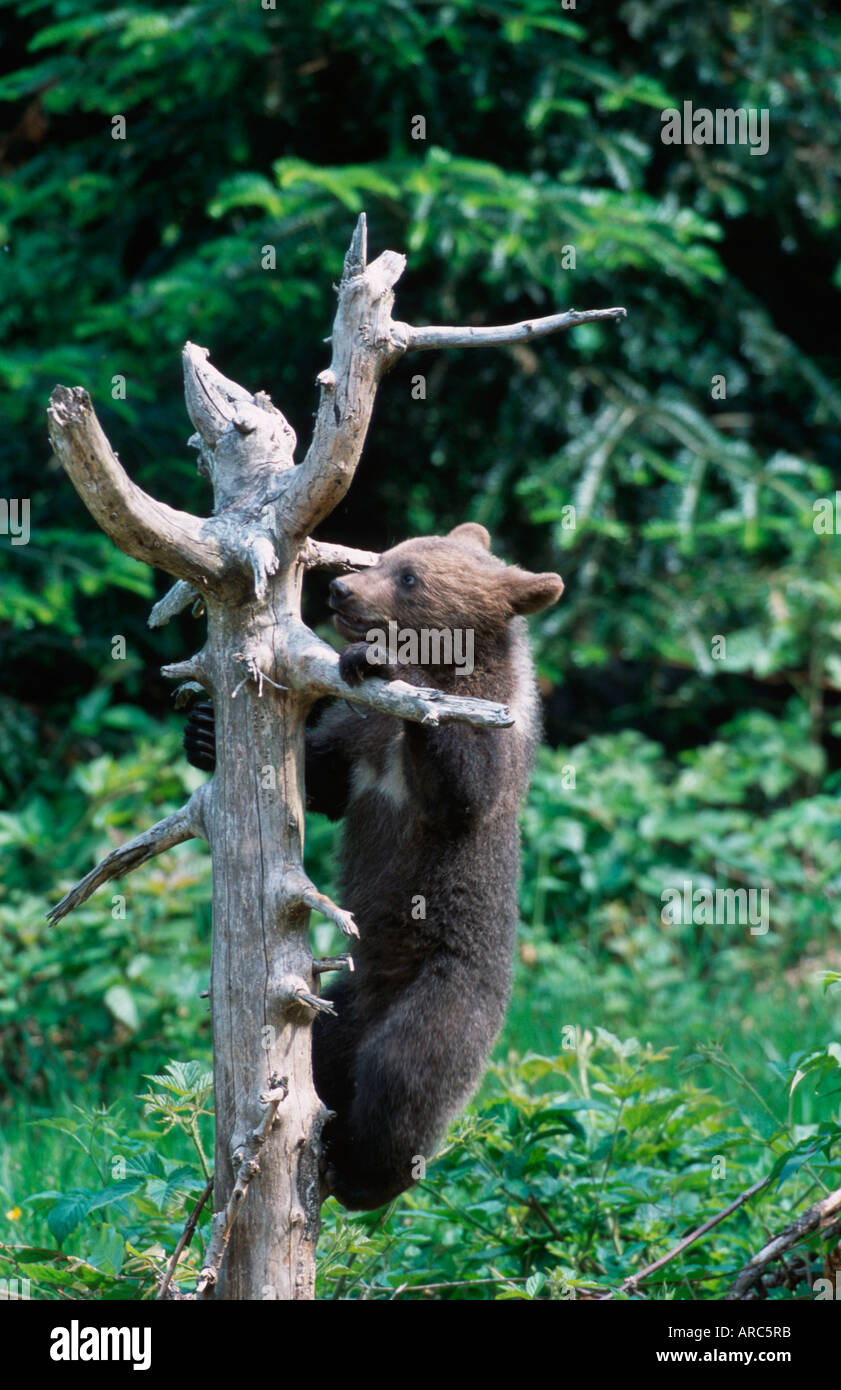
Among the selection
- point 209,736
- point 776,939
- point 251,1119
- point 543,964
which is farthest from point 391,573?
point 776,939

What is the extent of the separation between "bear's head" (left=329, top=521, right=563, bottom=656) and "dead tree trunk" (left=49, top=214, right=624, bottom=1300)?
83 cm

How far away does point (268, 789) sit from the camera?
319 cm

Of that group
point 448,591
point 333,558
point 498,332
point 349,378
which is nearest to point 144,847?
point 333,558

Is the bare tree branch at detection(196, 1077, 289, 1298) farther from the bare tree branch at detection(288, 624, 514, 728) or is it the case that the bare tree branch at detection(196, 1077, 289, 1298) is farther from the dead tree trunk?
the bare tree branch at detection(288, 624, 514, 728)

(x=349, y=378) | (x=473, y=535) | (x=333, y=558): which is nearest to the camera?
(x=349, y=378)

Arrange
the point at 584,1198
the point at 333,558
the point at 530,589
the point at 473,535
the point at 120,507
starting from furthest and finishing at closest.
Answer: the point at 473,535
the point at 584,1198
the point at 530,589
the point at 333,558
the point at 120,507

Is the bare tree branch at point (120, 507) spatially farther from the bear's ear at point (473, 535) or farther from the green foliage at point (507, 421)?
the green foliage at point (507, 421)

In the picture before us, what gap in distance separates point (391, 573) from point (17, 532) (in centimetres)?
298

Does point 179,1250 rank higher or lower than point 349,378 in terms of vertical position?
lower

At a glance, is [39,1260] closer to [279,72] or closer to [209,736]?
[209,736]

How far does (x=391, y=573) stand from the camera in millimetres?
4176

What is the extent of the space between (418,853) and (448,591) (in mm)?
832

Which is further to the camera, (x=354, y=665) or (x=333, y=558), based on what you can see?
(x=333, y=558)

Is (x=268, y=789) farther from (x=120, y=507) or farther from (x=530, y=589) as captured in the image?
(x=530, y=589)
